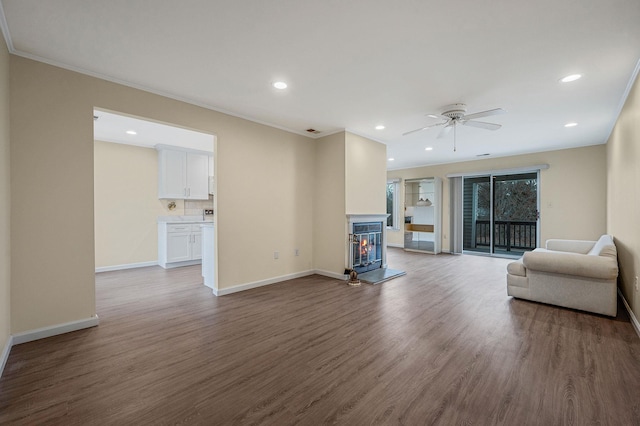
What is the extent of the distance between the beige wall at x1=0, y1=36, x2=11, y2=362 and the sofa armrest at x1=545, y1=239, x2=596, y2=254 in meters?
6.98

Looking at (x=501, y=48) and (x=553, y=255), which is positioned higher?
(x=501, y=48)

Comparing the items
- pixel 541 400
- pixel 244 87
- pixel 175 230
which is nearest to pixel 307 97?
pixel 244 87

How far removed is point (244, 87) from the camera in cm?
321

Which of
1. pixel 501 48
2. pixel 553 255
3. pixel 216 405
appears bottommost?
pixel 216 405

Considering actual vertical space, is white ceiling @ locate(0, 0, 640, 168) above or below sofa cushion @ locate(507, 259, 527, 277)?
above

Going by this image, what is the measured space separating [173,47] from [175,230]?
4283mm

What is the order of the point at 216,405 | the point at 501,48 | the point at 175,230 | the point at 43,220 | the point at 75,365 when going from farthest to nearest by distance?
the point at 175,230, the point at 43,220, the point at 501,48, the point at 75,365, the point at 216,405

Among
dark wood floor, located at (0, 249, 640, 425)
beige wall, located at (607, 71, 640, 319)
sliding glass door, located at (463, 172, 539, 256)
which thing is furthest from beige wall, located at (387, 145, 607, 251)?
dark wood floor, located at (0, 249, 640, 425)

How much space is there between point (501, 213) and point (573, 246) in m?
3.38

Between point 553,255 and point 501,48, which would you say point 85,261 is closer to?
point 501,48

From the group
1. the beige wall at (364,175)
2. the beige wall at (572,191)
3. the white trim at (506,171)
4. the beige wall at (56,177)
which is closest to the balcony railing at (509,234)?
the beige wall at (572,191)

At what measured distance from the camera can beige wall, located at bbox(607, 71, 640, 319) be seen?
2.83 metres

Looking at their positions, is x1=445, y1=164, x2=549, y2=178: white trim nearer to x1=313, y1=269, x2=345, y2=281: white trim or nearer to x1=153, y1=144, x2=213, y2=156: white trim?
x1=313, y1=269, x2=345, y2=281: white trim

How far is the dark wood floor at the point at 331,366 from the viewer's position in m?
1.65
